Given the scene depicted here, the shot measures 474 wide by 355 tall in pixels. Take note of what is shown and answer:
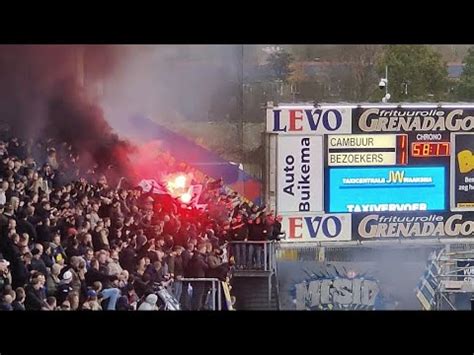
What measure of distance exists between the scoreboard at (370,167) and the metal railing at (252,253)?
0.64ft

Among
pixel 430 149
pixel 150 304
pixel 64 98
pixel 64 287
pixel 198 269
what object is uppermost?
pixel 64 98

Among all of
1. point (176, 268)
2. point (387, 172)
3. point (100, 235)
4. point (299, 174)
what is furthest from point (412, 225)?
point (100, 235)

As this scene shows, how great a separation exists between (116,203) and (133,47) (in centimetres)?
107

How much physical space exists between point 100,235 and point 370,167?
1.91 meters

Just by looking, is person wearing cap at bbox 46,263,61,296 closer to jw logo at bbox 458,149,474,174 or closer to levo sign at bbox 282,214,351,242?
levo sign at bbox 282,214,351,242

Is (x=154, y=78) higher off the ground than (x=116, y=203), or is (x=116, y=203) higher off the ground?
(x=154, y=78)

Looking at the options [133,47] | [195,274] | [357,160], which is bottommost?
[195,274]

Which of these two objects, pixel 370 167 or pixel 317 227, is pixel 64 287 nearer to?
pixel 317 227

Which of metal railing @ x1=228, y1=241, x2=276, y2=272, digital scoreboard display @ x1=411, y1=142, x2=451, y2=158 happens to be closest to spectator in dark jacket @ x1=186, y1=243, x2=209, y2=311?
metal railing @ x1=228, y1=241, x2=276, y2=272

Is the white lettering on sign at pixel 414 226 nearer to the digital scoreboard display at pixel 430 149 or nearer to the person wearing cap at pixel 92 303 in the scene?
the digital scoreboard display at pixel 430 149

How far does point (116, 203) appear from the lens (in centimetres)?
→ 1241

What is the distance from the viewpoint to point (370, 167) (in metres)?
12.4
